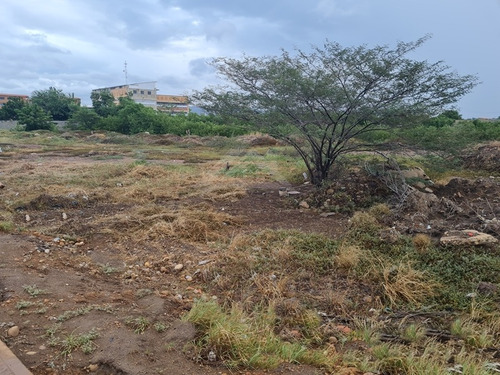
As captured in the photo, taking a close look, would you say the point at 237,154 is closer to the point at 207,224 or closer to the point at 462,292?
the point at 207,224

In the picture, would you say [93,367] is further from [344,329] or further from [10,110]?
[10,110]

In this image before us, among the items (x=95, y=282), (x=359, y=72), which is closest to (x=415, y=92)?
(x=359, y=72)

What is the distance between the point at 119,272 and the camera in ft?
15.7

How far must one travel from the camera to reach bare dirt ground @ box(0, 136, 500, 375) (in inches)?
108

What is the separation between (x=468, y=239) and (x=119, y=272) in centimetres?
415

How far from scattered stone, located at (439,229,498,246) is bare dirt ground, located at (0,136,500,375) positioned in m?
0.34

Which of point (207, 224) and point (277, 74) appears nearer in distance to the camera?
point (207, 224)

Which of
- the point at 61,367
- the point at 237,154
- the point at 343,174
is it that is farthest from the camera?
the point at 237,154

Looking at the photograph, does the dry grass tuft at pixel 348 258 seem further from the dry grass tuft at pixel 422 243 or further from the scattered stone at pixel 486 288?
the scattered stone at pixel 486 288

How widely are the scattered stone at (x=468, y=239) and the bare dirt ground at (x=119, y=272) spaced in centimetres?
34

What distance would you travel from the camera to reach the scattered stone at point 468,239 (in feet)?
16.5

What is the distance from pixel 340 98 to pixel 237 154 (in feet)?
35.4

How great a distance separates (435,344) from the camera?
341 centimetres

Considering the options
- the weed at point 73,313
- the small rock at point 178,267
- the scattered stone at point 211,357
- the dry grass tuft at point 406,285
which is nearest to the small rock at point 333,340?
the dry grass tuft at point 406,285
